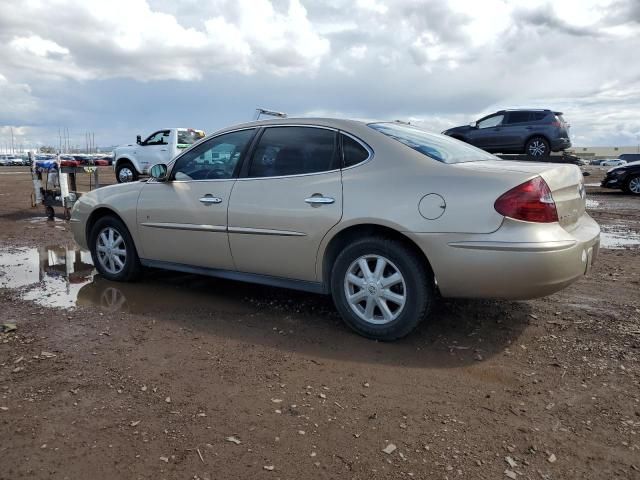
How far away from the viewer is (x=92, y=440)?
8.60 ft

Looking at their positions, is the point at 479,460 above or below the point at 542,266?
below

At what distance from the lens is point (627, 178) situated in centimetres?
1650

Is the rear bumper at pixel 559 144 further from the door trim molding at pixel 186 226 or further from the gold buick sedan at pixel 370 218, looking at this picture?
the door trim molding at pixel 186 226

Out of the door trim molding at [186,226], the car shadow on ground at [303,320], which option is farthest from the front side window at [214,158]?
the car shadow on ground at [303,320]

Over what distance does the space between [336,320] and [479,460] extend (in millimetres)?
2037

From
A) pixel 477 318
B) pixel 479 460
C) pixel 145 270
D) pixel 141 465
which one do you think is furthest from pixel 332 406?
pixel 145 270

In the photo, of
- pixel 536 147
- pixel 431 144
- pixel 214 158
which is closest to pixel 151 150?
pixel 536 147

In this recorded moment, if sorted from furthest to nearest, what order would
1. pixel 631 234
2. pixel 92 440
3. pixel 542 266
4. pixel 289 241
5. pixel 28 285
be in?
1. pixel 631 234
2. pixel 28 285
3. pixel 289 241
4. pixel 542 266
5. pixel 92 440

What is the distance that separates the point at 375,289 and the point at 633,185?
1595 centimetres

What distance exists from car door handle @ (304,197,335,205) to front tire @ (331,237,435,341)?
39cm

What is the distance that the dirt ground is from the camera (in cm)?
246

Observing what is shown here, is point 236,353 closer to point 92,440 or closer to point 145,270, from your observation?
point 92,440

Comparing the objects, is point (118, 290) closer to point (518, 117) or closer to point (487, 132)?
point (487, 132)

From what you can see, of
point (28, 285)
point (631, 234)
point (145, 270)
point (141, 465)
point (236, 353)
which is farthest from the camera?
point (631, 234)
